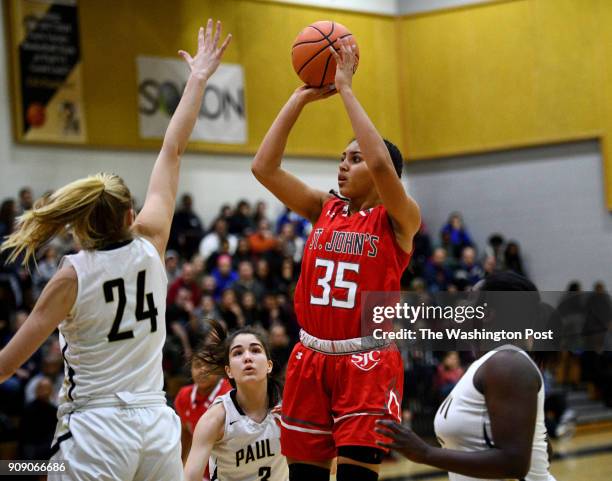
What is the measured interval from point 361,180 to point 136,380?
1605mm

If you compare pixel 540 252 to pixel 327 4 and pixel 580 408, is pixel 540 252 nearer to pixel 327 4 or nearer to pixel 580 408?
pixel 580 408

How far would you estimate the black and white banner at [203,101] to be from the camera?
17.5 m

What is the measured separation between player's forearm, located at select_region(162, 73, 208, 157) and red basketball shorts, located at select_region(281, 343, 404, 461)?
46.4 inches

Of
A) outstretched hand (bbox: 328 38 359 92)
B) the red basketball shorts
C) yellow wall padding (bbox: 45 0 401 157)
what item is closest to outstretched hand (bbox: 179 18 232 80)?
outstretched hand (bbox: 328 38 359 92)

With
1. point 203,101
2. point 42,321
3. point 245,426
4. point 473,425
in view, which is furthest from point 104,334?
point 203,101

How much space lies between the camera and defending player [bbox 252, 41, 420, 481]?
4.22m

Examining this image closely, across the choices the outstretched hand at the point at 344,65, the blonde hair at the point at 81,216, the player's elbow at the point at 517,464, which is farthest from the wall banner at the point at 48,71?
the player's elbow at the point at 517,464

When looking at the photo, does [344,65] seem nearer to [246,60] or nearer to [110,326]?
[110,326]

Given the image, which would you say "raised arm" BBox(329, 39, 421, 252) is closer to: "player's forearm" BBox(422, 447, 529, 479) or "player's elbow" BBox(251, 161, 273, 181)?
"player's elbow" BBox(251, 161, 273, 181)

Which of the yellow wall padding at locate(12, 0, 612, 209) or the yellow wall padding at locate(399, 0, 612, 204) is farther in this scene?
the yellow wall padding at locate(399, 0, 612, 204)

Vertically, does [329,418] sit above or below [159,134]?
below

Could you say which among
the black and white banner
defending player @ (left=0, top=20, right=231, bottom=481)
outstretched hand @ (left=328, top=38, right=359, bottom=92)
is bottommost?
defending player @ (left=0, top=20, right=231, bottom=481)

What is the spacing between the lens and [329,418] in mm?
4348

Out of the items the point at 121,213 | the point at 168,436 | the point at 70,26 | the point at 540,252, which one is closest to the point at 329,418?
the point at 168,436
